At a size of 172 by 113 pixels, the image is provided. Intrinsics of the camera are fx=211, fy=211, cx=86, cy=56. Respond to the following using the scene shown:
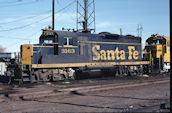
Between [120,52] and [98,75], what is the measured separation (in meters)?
2.98

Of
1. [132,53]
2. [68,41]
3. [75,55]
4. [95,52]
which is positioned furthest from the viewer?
[132,53]

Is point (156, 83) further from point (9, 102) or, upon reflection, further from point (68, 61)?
point (9, 102)

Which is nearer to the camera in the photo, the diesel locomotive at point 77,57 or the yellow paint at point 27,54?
the yellow paint at point 27,54

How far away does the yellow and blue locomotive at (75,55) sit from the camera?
551 inches

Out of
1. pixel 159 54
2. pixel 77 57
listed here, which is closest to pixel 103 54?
pixel 77 57

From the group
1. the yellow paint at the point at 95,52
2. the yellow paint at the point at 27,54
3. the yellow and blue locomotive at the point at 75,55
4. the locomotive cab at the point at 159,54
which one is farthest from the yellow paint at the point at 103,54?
the yellow paint at the point at 27,54

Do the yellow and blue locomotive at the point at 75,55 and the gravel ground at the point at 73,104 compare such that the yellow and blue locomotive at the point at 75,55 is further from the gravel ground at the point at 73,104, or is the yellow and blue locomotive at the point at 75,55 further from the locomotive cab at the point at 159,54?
the gravel ground at the point at 73,104

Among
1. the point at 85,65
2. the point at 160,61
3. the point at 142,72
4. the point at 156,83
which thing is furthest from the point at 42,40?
the point at 160,61

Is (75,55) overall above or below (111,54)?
below

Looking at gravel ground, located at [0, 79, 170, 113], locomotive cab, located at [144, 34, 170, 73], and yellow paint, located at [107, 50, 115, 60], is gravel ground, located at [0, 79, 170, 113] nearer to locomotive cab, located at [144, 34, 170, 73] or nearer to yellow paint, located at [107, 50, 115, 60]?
yellow paint, located at [107, 50, 115, 60]

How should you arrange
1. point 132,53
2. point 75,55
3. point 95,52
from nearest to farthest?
1. point 75,55
2. point 95,52
3. point 132,53

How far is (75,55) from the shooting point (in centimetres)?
1535

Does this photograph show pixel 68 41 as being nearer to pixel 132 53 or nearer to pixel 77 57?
pixel 77 57

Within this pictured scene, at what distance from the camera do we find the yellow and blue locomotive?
1398cm
